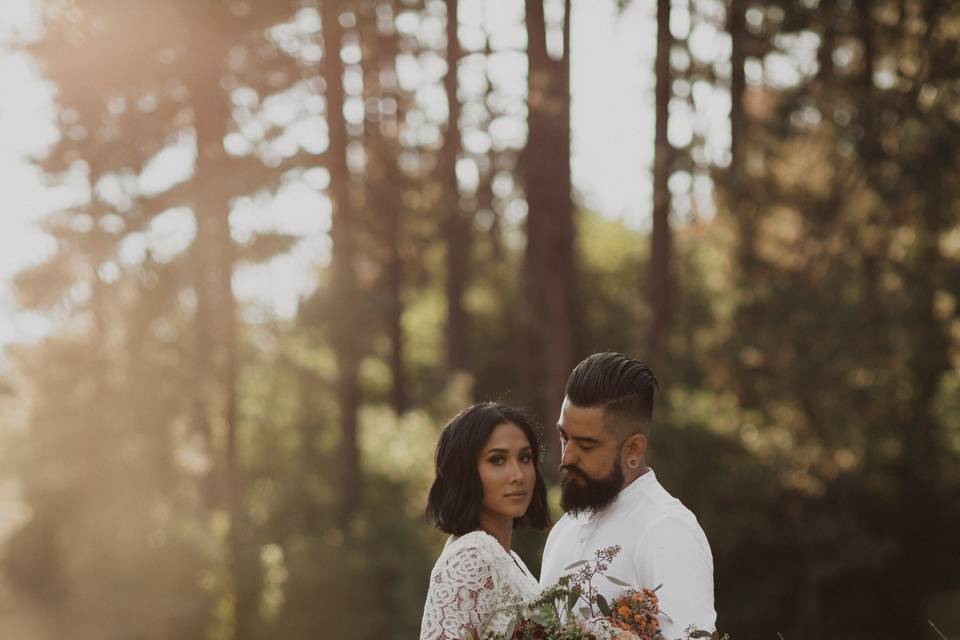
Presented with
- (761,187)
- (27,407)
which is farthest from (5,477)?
(761,187)

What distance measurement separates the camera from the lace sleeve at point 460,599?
15.5 feet

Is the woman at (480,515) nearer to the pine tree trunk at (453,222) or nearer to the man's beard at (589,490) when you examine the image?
the man's beard at (589,490)

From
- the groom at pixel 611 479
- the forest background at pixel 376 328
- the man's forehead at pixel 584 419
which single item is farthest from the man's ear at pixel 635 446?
the forest background at pixel 376 328

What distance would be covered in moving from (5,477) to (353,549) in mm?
8995

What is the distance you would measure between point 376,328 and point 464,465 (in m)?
18.9

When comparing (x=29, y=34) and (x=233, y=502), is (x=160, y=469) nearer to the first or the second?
(x=233, y=502)

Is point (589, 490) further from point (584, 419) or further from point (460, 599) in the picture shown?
point (460, 599)

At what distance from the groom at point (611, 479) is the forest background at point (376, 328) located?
11223 millimetres

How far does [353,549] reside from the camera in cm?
2075

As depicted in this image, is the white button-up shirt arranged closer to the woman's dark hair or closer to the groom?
the groom

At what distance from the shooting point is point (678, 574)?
4.30 metres

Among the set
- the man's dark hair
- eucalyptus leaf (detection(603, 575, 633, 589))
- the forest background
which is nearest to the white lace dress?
eucalyptus leaf (detection(603, 575, 633, 589))

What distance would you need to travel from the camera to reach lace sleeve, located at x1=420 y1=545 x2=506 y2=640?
4727 millimetres

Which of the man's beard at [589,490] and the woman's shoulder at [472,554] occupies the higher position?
the man's beard at [589,490]
